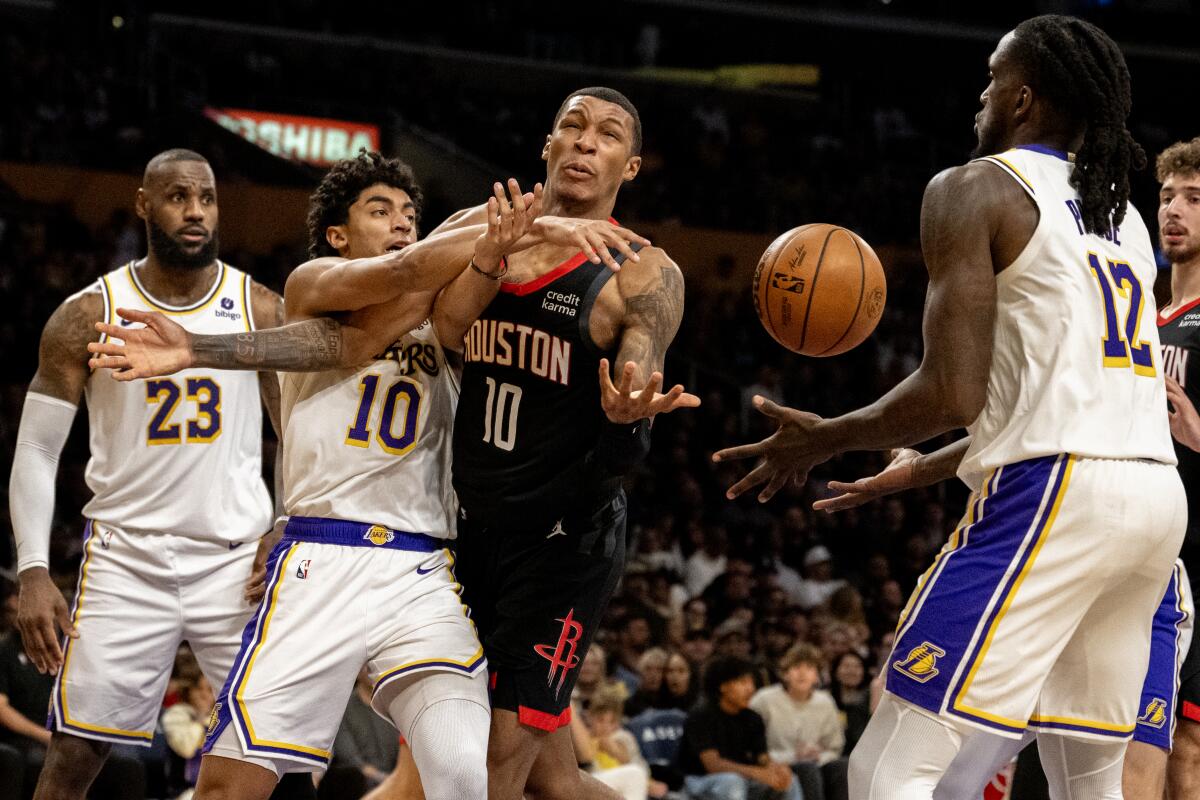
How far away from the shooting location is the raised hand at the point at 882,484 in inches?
152

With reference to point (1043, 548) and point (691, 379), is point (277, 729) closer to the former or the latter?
point (1043, 548)

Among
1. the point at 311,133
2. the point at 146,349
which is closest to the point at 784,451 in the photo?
the point at 146,349

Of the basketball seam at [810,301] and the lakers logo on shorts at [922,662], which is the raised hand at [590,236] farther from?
the lakers logo on shorts at [922,662]

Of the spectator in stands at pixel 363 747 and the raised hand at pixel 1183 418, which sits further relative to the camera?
the spectator in stands at pixel 363 747

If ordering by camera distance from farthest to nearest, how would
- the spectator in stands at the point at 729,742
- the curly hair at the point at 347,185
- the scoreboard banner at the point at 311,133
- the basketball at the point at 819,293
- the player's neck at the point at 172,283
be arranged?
the scoreboard banner at the point at 311,133 → the spectator in stands at the point at 729,742 → the player's neck at the point at 172,283 → the curly hair at the point at 347,185 → the basketball at the point at 819,293

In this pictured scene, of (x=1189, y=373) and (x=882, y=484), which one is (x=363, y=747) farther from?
(x=1189, y=373)

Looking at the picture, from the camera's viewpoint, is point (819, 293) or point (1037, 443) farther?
point (819, 293)

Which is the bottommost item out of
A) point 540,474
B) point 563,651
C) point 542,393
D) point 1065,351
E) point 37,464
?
point 563,651

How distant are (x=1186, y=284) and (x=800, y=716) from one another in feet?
15.5

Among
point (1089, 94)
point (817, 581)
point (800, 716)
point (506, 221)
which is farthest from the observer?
point (817, 581)

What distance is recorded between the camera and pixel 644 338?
3.82 metres

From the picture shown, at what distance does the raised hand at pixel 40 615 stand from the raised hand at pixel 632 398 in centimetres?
216

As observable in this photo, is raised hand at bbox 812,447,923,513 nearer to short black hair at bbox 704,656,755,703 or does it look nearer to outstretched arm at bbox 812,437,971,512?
outstretched arm at bbox 812,437,971,512

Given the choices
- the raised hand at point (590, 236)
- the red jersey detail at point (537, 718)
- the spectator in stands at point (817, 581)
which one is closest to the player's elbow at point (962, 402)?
the raised hand at point (590, 236)
